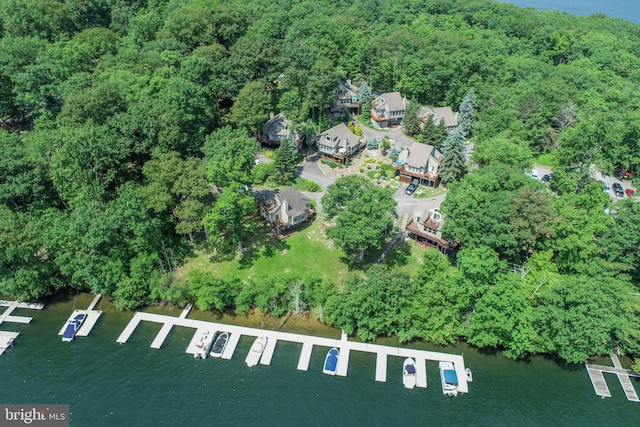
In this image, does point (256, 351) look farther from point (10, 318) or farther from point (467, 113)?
point (467, 113)

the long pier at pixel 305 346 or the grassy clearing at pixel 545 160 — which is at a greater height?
the grassy clearing at pixel 545 160

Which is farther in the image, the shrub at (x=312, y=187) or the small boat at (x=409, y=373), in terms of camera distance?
the shrub at (x=312, y=187)

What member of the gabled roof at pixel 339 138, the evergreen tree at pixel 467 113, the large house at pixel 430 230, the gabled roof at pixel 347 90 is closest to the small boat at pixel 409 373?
the large house at pixel 430 230

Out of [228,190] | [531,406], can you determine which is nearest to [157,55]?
[228,190]

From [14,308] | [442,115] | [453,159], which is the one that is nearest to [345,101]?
[442,115]

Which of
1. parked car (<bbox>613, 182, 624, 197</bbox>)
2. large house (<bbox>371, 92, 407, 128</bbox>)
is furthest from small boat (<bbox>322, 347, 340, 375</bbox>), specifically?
parked car (<bbox>613, 182, 624, 197</bbox>)

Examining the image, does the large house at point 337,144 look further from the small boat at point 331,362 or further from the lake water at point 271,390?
the small boat at point 331,362

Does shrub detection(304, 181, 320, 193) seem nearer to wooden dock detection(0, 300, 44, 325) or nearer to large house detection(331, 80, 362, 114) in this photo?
large house detection(331, 80, 362, 114)
